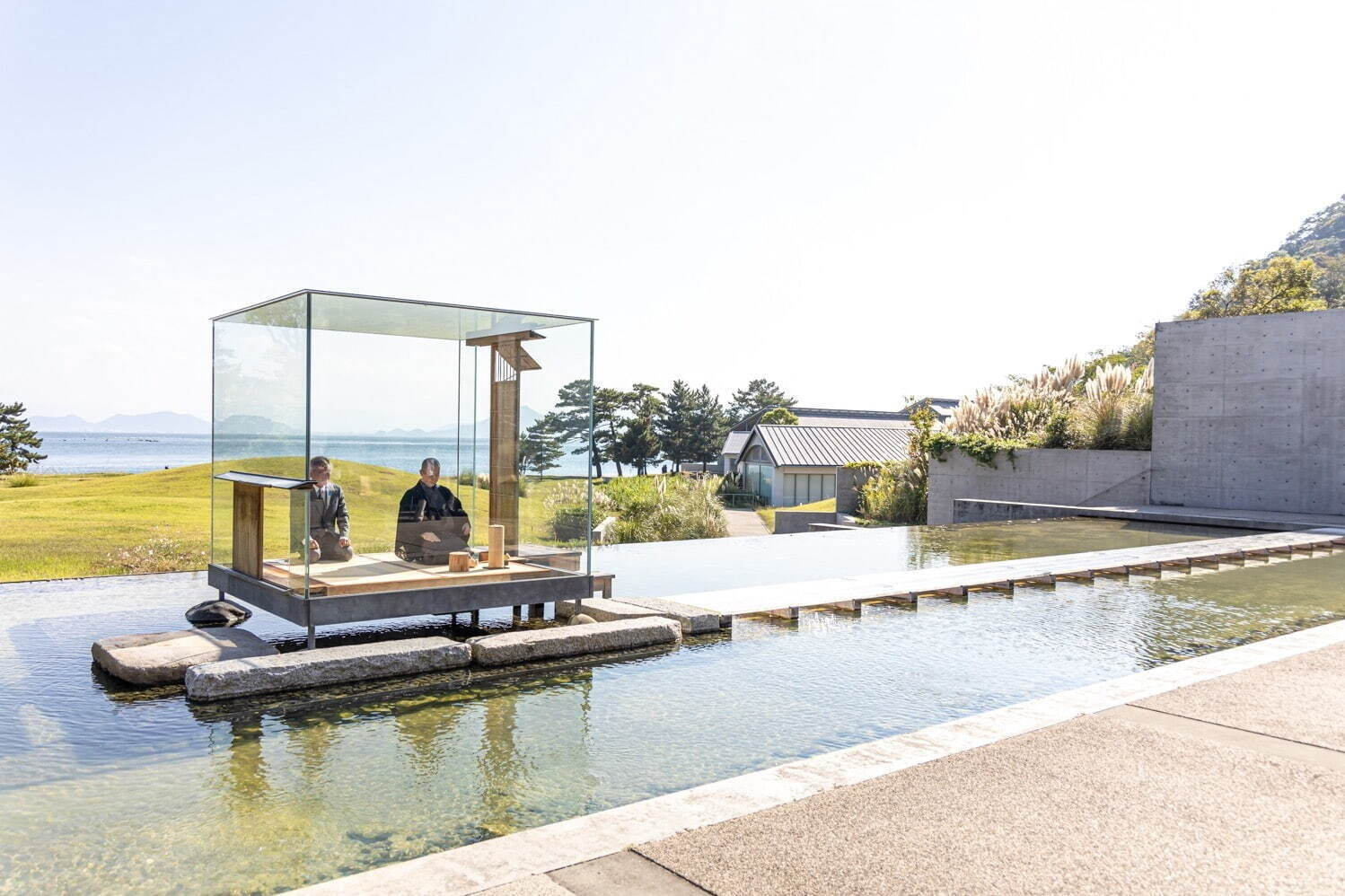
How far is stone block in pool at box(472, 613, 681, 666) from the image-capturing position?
5.48 m

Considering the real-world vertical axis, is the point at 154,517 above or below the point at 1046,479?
below

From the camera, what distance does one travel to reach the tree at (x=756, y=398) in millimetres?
74688

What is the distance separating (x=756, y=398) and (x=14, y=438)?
173 feet

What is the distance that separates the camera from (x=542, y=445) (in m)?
6.76

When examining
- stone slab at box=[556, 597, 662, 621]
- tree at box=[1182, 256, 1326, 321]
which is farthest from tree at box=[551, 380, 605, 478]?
tree at box=[1182, 256, 1326, 321]

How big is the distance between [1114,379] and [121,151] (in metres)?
26.2

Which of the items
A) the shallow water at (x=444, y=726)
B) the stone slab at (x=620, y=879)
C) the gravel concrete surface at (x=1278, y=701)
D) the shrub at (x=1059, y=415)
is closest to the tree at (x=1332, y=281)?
the shrub at (x=1059, y=415)

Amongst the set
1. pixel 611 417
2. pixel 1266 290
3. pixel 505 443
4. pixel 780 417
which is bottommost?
pixel 505 443

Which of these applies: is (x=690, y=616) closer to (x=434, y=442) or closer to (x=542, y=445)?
(x=542, y=445)

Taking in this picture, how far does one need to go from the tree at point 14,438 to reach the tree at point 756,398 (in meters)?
49.3

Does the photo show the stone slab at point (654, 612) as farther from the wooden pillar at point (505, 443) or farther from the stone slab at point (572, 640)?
the wooden pillar at point (505, 443)

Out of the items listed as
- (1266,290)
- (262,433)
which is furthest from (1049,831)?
(1266,290)

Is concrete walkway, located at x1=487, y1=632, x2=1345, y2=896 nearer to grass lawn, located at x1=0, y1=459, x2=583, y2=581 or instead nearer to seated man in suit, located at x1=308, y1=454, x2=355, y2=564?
seated man in suit, located at x1=308, y1=454, x2=355, y2=564

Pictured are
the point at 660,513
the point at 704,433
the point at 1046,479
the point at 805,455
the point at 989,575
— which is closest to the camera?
the point at 989,575
